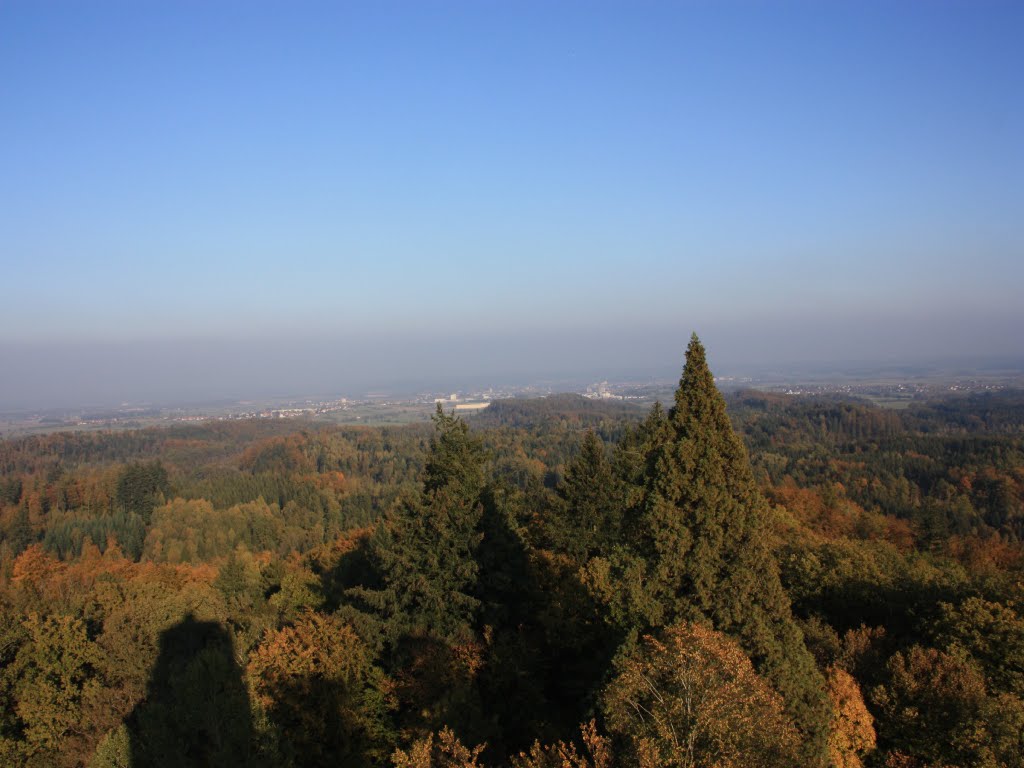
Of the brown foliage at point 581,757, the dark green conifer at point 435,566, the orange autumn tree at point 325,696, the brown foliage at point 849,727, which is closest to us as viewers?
the brown foliage at point 581,757

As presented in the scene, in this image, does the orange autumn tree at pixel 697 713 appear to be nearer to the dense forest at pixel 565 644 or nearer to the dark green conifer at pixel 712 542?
the dense forest at pixel 565 644

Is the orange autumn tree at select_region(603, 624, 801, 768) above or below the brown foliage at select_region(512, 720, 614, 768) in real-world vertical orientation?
above

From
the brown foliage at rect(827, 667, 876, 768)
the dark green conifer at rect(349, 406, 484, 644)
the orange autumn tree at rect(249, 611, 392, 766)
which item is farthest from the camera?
the dark green conifer at rect(349, 406, 484, 644)

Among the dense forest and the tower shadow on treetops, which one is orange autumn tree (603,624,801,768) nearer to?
the dense forest

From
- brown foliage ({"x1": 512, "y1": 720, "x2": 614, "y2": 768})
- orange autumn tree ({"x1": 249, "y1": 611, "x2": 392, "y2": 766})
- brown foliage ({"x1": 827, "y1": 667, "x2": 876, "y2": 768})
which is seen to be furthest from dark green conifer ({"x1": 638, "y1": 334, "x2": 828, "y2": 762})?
orange autumn tree ({"x1": 249, "y1": 611, "x2": 392, "y2": 766})

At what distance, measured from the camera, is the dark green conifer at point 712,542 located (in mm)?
12969

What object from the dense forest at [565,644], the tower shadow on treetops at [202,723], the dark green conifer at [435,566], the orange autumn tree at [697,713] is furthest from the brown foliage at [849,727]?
the tower shadow on treetops at [202,723]

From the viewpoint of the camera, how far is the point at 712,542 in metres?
13.5

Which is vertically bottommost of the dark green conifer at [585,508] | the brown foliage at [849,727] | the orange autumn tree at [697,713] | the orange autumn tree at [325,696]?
the orange autumn tree at [325,696]

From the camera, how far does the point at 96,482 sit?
8375cm

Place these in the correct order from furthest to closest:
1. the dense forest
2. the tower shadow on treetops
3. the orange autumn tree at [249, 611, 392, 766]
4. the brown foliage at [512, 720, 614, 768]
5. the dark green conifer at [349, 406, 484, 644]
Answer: the dark green conifer at [349, 406, 484, 644] → the orange autumn tree at [249, 611, 392, 766] → the tower shadow on treetops → the dense forest → the brown foliage at [512, 720, 614, 768]

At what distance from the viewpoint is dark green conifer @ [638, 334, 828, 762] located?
42.5 ft

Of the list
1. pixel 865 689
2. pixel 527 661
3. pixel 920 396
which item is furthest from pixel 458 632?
pixel 920 396

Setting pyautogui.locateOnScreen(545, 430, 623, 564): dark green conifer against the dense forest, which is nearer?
the dense forest
